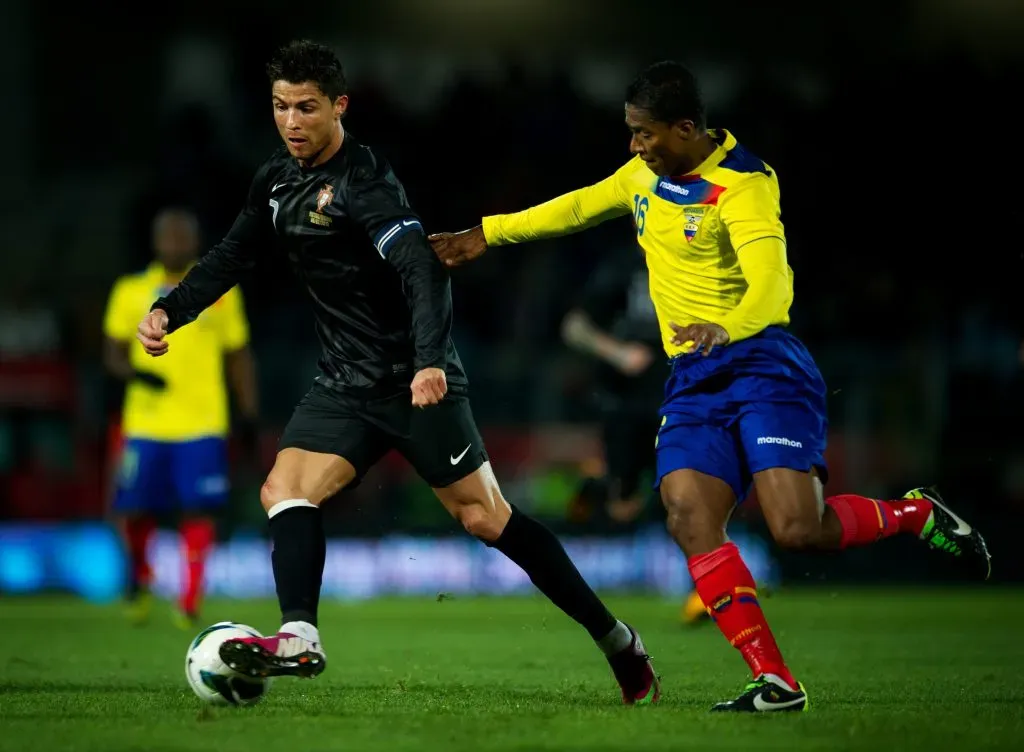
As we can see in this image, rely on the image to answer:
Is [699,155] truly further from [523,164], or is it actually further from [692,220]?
[523,164]

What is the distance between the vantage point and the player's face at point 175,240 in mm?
10148

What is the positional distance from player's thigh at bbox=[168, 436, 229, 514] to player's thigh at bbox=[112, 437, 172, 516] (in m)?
0.06

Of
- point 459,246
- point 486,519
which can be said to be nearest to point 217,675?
point 486,519

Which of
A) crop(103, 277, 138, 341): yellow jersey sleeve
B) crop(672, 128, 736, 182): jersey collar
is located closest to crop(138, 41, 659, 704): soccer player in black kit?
crop(672, 128, 736, 182): jersey collar

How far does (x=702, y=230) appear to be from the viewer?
5.38 meters

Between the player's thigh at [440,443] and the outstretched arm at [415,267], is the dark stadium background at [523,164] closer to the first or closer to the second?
the player's thigh at [440,443]

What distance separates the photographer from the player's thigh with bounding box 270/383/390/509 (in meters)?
5.47

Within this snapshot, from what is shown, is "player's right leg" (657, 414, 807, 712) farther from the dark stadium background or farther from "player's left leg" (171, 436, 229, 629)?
the dark stadium background

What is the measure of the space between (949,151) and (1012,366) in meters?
3.50

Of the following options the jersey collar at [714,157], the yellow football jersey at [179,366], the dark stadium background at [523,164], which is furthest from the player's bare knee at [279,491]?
the dark stadium background at [523,164]

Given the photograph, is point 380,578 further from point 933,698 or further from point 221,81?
point 933,698

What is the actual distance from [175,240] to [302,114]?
16.0ft

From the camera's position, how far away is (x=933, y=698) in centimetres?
566

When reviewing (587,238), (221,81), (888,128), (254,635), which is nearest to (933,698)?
(254,635)
